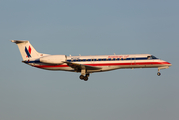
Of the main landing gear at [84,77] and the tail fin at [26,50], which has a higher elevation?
the tail fin at [26,50]

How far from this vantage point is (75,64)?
3825 centimetres

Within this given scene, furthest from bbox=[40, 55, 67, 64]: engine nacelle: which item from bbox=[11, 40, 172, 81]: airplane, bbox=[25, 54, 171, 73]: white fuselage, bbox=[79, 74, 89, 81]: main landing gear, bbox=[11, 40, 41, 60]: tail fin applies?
bbox=[11, 40, 41, 60]: tail fin

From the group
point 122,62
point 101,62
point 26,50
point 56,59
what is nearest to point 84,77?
point 101,62

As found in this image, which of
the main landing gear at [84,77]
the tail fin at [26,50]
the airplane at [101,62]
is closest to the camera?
the airplane at [101,62]

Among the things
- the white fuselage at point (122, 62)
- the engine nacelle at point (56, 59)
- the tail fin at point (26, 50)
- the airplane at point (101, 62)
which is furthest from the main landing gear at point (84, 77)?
the tail fin at point (26, 50)

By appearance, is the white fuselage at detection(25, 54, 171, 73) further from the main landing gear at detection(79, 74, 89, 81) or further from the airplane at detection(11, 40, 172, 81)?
the main landing gear at detection(79, 74, 89, 81)

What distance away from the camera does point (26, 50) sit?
145ft

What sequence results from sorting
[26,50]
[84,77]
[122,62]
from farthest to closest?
[26,50]
[84,77]
[122,62]

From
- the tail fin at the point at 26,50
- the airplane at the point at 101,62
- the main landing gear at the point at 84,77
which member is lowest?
the main landing gear at the point at 84,77

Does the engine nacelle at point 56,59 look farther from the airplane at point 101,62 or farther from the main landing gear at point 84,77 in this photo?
the main landing gear at point 84,77

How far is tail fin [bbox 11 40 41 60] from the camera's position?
44.0 m

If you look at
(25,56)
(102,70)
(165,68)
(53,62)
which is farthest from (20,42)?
(165,68)

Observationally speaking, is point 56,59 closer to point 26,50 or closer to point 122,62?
point 26,50

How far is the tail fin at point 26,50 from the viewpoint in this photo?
4400cm
